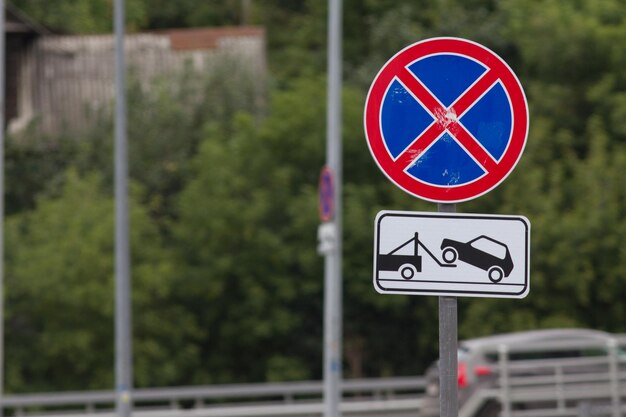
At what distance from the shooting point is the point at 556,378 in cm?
1736

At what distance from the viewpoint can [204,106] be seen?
32.1 m

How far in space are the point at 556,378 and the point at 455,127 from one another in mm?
13242

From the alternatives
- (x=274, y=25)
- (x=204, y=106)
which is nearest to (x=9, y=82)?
(x=204, y=106)

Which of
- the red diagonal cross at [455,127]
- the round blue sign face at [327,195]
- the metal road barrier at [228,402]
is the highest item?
the red diagonal cross at [455,127]

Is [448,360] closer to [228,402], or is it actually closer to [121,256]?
[121,256]

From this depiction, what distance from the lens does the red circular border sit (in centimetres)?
452

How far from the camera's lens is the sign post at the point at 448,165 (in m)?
4.45

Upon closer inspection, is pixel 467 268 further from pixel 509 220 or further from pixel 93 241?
pixel 93 241

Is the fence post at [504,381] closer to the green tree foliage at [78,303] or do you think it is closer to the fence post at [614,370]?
the fence post at [614,370]

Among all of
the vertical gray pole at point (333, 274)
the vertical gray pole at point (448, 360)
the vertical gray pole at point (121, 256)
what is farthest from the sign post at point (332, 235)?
the vertical gray pole at point (448, 360)

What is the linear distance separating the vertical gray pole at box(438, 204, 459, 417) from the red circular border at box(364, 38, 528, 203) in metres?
0.37

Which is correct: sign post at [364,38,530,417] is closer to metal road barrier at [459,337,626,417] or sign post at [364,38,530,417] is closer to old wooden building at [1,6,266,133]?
metal road barrier at [459,337,626,417]

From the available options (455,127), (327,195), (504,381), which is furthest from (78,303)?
(455,127)

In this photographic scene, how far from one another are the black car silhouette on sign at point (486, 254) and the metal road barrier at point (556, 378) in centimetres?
1274
